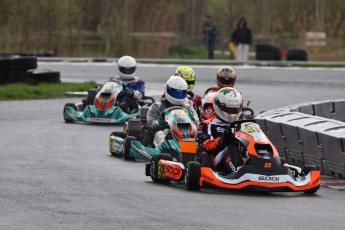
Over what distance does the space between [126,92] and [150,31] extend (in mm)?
25233

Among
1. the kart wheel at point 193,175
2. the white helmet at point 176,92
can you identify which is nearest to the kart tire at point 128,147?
the white helmet at point 176,92

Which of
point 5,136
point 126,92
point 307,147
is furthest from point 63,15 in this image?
point 307,147

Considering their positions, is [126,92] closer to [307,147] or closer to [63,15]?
[307,147]

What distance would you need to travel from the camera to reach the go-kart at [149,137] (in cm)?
1272

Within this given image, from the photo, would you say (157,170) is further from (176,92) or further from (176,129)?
(176,92)

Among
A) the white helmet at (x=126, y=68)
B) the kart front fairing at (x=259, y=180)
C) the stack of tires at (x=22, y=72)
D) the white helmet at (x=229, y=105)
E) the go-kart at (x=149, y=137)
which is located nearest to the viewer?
the kart front fairing at (x=259, y=180)

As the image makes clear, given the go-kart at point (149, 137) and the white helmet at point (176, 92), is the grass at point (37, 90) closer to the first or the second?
the go-kart at point (149, 137)

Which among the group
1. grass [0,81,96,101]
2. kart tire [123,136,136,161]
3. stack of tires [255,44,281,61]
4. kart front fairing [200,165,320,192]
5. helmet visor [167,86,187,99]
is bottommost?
grass [0,81,96,101]

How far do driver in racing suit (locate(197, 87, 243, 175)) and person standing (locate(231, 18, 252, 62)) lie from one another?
24488 mm

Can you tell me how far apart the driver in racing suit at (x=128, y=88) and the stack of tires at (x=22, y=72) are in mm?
7315

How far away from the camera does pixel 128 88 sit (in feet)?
63.3

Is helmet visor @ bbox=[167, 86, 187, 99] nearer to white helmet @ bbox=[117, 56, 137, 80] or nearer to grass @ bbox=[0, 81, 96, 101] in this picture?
white helmet @ bbox=[117, 56, 137, 80]

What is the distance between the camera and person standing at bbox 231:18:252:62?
35.7m

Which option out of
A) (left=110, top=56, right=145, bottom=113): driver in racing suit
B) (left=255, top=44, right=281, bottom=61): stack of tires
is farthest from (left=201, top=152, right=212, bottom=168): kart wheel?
(left=255, top=44, right=281, bottom=61): stack of tires
